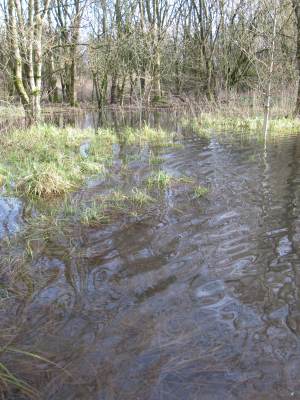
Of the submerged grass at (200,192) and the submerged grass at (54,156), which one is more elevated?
the submerged grass at (54,156)

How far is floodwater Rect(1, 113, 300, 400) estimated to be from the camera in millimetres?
2789

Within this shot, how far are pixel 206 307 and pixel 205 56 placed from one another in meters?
26.2

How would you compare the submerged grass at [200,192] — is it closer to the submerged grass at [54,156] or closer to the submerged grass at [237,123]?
the submerged grass at [54,156]

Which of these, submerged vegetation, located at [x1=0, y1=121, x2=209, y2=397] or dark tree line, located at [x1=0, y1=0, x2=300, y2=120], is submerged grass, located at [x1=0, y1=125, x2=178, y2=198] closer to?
submerged vegetation, located at [x1=0, y1=121, x2=209, y2=397]

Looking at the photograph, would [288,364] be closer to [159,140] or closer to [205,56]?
[159,140]

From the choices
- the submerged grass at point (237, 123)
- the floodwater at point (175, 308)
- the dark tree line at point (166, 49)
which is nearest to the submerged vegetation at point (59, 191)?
the floodwater at point (175, 308)

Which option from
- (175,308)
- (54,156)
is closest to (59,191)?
(54,156)

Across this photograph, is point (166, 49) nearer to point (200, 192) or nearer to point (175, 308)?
point (200, 192)

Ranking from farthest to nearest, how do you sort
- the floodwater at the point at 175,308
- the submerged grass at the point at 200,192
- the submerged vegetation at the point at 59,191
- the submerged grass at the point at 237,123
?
the submerged grass at the point at 237,123 < the submerged grass at the point at 200,192 < the submerged vegetation at the point at 59,191 < the floodwater at the point at 175,308

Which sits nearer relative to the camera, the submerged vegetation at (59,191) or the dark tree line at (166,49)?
the submerged vegetation at (59,191)

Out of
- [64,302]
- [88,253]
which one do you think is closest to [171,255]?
[88,253]

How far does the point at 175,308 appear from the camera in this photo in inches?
143

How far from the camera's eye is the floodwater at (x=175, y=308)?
2.79 meters

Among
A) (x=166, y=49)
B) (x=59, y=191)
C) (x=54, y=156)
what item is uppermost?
(x=166, y=49)
